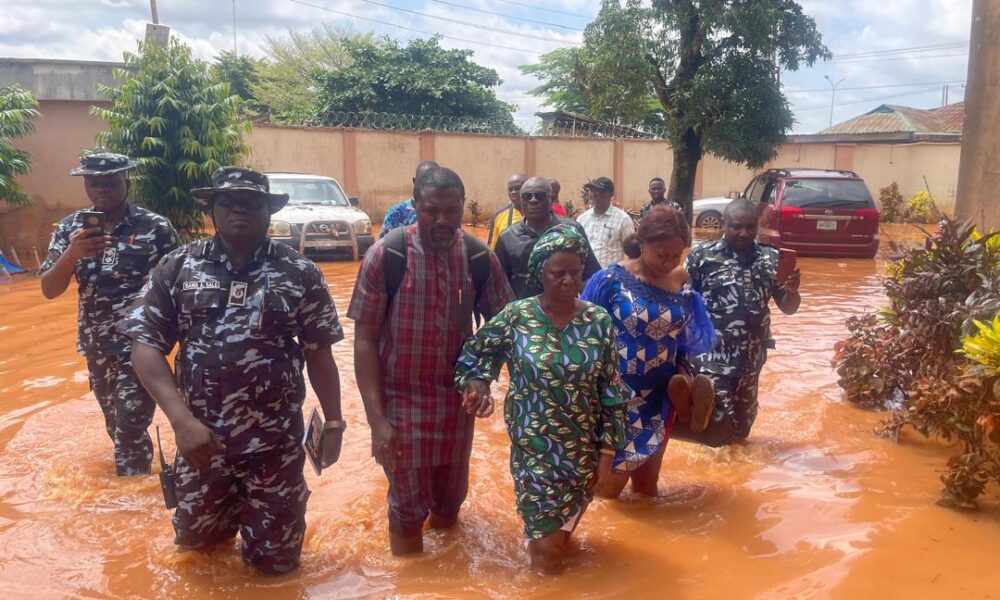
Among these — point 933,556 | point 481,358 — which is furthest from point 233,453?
point 933,556

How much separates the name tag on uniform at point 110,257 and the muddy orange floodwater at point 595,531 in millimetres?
1319

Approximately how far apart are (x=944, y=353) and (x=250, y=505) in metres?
4.10

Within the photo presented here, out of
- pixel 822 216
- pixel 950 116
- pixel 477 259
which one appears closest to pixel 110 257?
pixel 477 259

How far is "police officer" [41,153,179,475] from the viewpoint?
4.35 metres

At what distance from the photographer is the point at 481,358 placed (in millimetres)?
3316

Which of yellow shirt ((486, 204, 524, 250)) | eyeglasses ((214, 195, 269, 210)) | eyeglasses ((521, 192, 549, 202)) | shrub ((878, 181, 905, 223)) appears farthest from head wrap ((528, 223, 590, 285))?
shrub ((878, 181, 905, 223))

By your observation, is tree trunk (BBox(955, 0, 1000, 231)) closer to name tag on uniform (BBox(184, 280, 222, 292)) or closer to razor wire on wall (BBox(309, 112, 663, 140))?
name tag on uniform (BBox(184, 280, 222, 292))

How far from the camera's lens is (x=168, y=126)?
430 inches

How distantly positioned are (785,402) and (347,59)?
4037 cm

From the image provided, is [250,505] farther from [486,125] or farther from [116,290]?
[486,125]

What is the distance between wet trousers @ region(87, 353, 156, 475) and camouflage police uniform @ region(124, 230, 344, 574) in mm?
1462

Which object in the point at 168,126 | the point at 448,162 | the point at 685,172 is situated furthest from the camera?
the point at 448,162

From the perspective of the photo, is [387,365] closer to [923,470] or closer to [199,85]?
[923,470]

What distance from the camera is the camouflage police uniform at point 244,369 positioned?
3066mm
